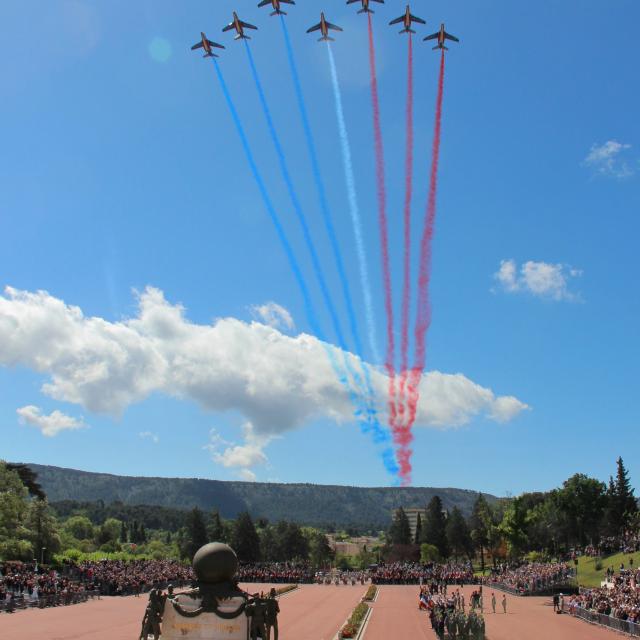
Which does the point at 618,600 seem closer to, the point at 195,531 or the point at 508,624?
the point at 508,624

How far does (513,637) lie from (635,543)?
39.7 meters

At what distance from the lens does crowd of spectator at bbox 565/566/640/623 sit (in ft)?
129

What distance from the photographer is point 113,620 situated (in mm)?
42938

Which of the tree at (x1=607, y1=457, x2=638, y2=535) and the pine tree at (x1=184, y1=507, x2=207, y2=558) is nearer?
the tree at (x1=607, y1=457, x2=638, y2=535)

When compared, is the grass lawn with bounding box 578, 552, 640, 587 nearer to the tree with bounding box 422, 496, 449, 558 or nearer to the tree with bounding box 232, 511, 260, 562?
the tree with bounding box 422, 496, 449, 558

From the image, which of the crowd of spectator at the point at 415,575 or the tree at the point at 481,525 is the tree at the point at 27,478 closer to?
the crowd of spectator at the point at 415,575

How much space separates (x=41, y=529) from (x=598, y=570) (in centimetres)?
5988

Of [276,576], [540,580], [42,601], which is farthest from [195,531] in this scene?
[42,601]

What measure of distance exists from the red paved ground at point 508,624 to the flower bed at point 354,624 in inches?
25.5

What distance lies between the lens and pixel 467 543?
149 meters

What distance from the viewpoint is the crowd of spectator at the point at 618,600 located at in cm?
3943

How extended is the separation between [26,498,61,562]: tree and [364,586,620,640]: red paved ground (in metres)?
41.0

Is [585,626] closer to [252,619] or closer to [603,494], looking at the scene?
[252,619]

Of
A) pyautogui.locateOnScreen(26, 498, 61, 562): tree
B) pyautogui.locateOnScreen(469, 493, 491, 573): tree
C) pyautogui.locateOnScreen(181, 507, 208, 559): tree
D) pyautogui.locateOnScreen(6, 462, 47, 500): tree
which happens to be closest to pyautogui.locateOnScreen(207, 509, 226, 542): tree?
pyautogui.locateOnScreen(181, 507, 208, 559): tree
